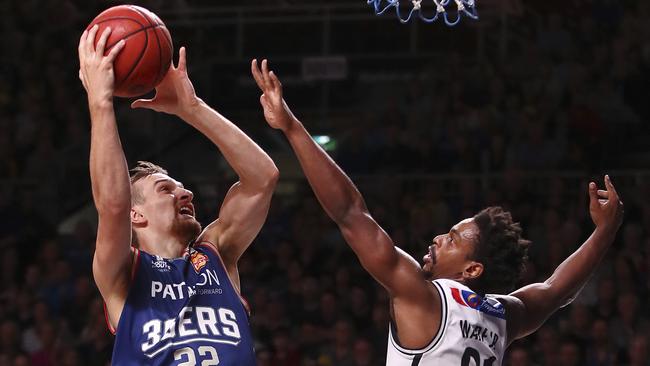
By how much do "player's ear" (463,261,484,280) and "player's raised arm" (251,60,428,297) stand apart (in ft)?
1.09

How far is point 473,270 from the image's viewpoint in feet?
13.5

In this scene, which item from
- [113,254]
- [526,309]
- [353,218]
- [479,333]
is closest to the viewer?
[113,254]

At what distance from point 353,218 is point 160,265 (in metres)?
0.71

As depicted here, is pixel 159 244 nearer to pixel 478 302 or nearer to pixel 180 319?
pixel 180 319

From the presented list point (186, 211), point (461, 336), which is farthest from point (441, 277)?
point (186, 211)

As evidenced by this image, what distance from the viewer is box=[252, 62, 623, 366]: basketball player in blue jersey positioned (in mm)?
3754

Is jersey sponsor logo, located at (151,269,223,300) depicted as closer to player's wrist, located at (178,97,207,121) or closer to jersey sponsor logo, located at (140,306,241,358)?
jersey sponsor logo, located at (140,306,241,358)

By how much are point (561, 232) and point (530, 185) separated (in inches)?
32.8

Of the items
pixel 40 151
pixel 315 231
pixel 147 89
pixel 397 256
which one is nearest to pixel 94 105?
pixel 147 89

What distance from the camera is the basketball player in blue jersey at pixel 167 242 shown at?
11.5 feet

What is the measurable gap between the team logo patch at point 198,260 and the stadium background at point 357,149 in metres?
3.67

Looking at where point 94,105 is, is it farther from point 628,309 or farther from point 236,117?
point 236,117

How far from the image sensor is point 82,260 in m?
9.69

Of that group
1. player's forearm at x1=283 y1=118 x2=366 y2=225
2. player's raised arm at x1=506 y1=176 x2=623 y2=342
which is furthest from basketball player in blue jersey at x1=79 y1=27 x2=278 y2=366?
player's raised arm at x1=506 y1=176 x2=623 y2=342
